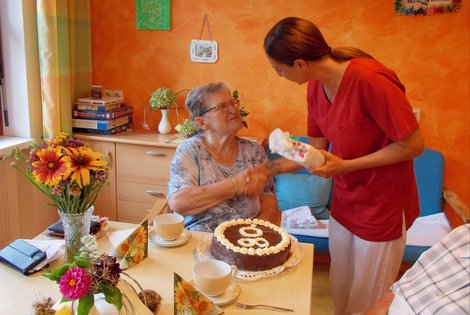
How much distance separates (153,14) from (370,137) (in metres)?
Result: 2.22

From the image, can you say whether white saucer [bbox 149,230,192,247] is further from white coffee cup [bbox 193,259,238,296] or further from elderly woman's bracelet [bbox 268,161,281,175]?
elderly woman's bracelet [bbox 268,161,281,175]

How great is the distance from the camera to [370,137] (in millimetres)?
1657

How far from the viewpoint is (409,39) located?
2.92 metres

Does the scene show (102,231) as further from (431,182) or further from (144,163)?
(431,182)

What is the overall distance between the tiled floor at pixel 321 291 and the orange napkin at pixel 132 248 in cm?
146

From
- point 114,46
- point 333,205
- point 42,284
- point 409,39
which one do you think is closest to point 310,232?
point 333,205

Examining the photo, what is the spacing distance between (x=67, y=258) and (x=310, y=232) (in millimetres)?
1608

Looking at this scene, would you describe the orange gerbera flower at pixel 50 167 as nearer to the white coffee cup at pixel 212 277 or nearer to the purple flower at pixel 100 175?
the purple flower at pixel 100 175

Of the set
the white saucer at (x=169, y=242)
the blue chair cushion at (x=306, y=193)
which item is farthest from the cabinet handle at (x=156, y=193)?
the white saucer at (x=169, y=242)

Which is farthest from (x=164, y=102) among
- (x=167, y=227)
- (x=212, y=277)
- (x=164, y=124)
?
(x=212, y=277)

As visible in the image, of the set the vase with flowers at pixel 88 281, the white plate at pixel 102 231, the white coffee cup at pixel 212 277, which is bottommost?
the white plate at pixel 102 231

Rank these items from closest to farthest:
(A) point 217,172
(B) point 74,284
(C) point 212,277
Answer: (B) point 74,284, (C) point 212,277, (A) point 217,172

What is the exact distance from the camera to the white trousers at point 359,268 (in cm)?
173

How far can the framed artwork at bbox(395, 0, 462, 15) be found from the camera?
2793 mm
